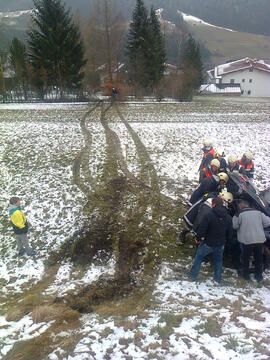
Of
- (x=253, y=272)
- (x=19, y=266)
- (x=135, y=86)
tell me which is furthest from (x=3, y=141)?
(x=135, y=86)

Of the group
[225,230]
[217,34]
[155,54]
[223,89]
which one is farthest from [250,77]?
[217,34]

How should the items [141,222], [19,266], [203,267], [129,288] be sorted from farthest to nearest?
1. [141,222]
2. [19,266]
3. [203,267]
4. [129,288]

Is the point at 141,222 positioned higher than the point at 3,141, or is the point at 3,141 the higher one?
the point at 3,141

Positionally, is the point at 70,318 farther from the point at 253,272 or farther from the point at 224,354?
the point at 253,272

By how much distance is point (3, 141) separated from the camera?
1664cm

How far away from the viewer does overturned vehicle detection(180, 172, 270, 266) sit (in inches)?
254

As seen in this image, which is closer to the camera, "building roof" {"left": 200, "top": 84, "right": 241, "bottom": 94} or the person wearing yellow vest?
the person wearing yellow vest

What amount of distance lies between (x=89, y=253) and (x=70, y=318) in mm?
2419

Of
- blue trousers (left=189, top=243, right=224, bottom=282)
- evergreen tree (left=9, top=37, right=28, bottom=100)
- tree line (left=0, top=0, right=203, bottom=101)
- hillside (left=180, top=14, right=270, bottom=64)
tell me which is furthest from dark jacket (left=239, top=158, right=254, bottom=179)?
hillside (left=180, top=14, right=270, bottom=64)

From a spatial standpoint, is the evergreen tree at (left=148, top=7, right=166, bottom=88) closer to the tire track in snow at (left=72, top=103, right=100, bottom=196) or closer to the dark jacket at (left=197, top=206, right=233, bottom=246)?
the tire track in snow at (left=72, top=103, right=100, bottom=196)

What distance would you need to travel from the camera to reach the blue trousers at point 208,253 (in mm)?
6324

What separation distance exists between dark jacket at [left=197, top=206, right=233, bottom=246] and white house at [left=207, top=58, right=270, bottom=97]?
7045cm

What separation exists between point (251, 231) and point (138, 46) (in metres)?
40.0

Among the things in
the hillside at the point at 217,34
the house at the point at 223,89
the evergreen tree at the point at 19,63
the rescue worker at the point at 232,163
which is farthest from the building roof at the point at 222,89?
the hillside at the point at 217,34
